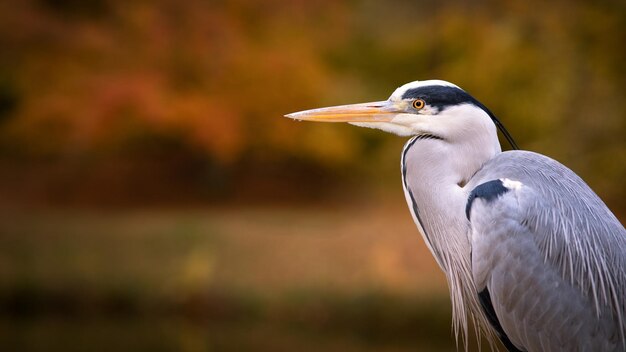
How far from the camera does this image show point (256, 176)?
35.0 ft

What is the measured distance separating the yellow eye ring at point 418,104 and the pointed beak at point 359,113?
1.8 inches

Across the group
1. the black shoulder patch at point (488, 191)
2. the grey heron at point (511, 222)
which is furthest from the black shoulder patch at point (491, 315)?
the black shoulder patch at point (488, 191)

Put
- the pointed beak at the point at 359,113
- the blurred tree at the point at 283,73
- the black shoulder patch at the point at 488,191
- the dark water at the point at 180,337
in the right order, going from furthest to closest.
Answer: the blurred tree at the point at 283,73
the dark water at the point at 180,337
the pointed beak at the point at 359,113
the black shoulder patch at the point at 488,191

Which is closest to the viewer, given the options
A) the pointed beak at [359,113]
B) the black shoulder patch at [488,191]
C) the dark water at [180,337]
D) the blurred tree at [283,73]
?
the black shoulder patch at [488,191]

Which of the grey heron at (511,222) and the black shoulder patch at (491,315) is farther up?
the grey heron at (511,222)

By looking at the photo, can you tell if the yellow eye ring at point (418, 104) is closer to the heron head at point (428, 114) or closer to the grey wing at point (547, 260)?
the heron head at point (428, 114)

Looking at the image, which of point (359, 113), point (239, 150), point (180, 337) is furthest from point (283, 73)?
point (359, 113)

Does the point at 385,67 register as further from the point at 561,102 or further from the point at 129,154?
the point at 129,154

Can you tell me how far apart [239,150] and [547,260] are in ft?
19.9

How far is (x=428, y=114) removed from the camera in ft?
9.33

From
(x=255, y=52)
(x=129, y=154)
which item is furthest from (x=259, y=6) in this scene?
(x=129, y=154)

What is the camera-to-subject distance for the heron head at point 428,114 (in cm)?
282

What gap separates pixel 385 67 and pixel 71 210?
426 cm

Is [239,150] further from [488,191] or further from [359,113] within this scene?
[488,191]
